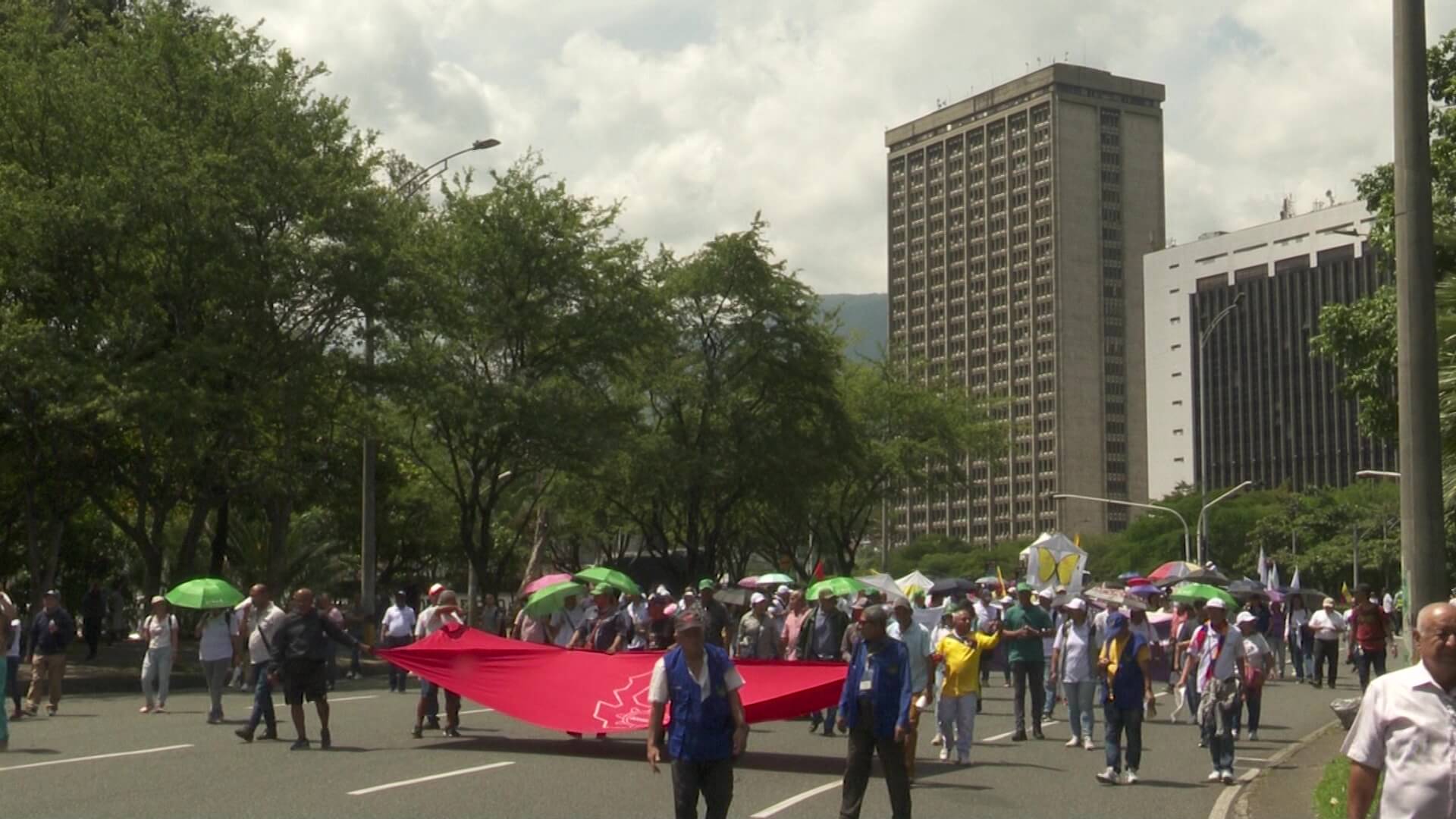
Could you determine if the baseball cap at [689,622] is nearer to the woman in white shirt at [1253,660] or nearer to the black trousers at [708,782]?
the black trousers at [708,782]

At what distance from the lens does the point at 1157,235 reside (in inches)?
7485

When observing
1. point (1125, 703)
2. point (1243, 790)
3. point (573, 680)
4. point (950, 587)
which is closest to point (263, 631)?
point (573, 680)

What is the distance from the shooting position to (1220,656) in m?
16.9

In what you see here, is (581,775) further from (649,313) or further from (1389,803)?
(649,313)

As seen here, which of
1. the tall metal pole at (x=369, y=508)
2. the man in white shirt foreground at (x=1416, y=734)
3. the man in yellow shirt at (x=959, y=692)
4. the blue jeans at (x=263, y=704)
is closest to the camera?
the man in white shirt foreground at (x=1416, y=734)

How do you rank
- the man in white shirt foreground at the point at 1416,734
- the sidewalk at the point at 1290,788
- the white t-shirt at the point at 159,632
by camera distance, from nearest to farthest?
the man in white shirt foreground at the point at 1416,734 → the sidewalk at the point at 1290,788 → the white t-shirt at the point at 159,632

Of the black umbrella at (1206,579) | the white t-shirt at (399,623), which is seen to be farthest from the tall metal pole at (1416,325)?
the black umbrella at (1206,579)

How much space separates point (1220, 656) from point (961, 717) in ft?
8.44

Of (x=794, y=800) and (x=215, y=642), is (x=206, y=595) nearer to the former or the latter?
(x=215, y=642)

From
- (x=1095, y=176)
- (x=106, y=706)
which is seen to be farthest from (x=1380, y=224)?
(x=1095, y=176)

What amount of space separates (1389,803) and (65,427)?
3127 centimetres

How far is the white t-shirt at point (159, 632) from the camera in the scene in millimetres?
23219

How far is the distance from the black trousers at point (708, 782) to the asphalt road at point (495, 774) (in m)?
3.41

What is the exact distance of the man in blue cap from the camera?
15945 millimetres
